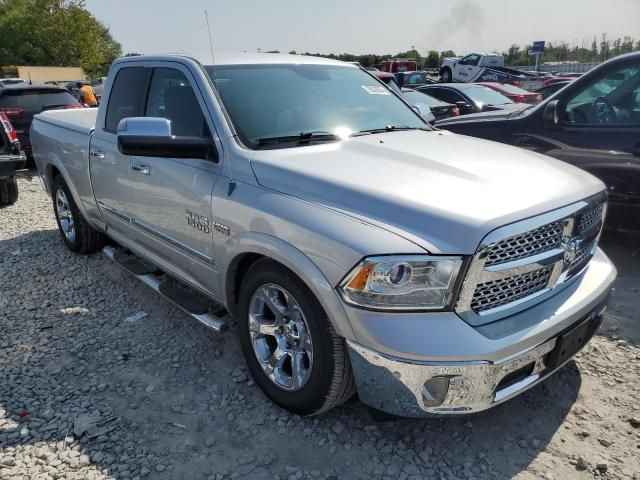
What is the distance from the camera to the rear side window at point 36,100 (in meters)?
9.64

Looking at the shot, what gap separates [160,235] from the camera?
3582 mm

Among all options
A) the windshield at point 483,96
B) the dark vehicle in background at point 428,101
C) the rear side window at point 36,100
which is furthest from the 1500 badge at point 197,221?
the windshield at point 483,96

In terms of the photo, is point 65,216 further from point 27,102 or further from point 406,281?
point 27,102

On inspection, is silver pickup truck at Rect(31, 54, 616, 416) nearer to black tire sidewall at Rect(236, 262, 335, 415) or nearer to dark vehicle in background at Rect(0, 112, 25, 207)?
black tire sidewall at Rect(236, 262, 335, 415)

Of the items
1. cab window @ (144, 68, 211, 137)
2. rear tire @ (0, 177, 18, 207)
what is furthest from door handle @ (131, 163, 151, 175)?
rear tire @ (0, 177, 18, 207)

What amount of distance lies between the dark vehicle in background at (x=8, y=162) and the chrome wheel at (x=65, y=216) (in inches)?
82.0

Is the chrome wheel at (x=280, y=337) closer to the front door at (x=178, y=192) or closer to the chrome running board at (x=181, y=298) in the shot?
the chrome running board at (x=181, y=298)

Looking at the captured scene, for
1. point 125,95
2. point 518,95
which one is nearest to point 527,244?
point 125,95

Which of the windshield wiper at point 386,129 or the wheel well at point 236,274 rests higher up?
the windshield wiper at point 386,129

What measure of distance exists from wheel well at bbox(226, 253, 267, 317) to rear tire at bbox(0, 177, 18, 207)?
18.7ft

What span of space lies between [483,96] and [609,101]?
6.66m

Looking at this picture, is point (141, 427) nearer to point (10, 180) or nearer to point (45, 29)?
point (10, 180)

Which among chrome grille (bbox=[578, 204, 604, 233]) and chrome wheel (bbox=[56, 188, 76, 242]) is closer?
chrome grille (bbox=[578, 204, 604, 233])

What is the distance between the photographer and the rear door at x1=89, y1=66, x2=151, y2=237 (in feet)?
12.7
